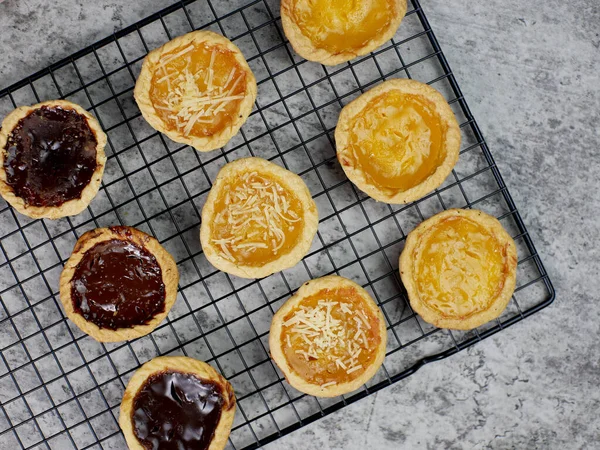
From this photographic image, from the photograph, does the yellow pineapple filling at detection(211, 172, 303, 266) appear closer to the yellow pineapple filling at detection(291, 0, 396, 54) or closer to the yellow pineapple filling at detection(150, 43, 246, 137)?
the yellow pineapple filling at detection(150, 43, 246, 137)

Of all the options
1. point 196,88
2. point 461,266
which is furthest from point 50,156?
point 461,266

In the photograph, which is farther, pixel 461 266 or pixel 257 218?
pixel 461 266

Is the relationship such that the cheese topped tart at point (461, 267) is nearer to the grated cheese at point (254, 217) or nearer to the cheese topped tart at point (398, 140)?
the cheese topped tart at point (398, 140)

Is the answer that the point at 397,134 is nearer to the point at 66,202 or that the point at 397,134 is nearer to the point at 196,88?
the point at 196,88

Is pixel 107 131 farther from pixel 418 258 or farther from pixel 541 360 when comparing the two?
pixel 541 360

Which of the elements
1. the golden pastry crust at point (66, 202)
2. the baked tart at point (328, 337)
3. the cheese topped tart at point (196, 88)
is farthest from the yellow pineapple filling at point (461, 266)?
the golden pastry crust at point (66, 202)

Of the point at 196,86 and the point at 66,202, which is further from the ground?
the point at 196,86

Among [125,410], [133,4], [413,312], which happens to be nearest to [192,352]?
[125,410]
